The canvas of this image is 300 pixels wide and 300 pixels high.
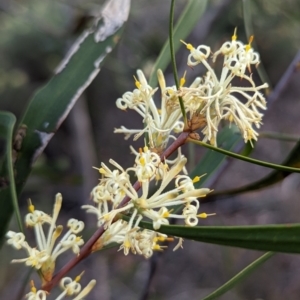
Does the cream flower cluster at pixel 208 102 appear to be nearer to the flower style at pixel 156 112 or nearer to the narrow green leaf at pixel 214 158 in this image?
the flower style at pixel 156 112

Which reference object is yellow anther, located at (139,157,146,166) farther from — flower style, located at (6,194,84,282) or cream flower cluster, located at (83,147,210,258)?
flower style, located at (6,194,84,282)

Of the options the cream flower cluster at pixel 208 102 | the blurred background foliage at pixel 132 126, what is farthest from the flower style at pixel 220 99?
the blurred background foliage at pixel 132 126

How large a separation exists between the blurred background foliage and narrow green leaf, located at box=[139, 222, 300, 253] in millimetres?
1106

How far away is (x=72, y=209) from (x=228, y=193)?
122cm

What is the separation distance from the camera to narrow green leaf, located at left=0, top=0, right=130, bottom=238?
0.56 metres

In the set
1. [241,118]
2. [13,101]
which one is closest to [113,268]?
[13,101]

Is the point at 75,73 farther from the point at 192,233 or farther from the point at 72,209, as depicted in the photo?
the point at 72,209

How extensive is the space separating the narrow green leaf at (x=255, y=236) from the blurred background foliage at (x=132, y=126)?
3.63 ft

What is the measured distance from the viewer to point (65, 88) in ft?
1.89

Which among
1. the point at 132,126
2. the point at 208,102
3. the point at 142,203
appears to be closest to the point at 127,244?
the point at 142,203

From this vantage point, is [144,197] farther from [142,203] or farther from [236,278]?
[236,278]

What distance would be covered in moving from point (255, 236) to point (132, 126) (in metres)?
1.74

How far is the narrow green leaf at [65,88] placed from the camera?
565 millimetres

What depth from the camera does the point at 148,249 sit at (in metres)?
0.41
